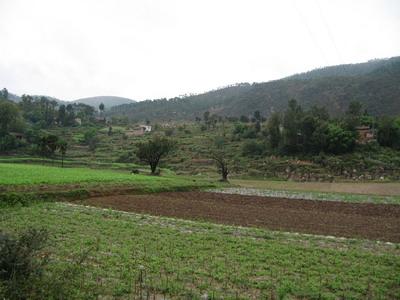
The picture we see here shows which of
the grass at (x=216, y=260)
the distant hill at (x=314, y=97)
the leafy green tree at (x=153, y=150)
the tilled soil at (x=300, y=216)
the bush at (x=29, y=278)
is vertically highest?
the distant hill at (x=314, y=97)

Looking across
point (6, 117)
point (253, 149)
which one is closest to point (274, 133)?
point (253, 149)

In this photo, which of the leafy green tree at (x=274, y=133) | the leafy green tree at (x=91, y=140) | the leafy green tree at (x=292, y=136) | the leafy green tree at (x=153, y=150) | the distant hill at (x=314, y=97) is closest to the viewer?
the leafy green tree at (x=153, y=150)

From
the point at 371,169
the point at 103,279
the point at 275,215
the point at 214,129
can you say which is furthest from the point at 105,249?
the point at 214,129

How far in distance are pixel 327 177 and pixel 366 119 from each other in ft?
119

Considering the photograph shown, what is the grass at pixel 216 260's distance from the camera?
873cm

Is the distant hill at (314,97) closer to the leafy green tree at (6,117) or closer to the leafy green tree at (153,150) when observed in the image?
the leafy green tree at (6,117)

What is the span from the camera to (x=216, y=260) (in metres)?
11.1

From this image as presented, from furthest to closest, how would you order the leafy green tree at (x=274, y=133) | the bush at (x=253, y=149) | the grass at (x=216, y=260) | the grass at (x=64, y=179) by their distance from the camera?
the leafy green tree at (x=274, y=133) → the bush at (x=253, y=149) → the grass at (x=64, y=179) → the grass at (x=216, y=260)

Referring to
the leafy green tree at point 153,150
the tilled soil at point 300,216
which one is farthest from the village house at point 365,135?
the tilled soil at point 300,216

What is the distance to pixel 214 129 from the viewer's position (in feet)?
397

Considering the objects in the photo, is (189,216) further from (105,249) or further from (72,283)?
(72,283)

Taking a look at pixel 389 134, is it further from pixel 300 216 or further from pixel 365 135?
pixel 300 216

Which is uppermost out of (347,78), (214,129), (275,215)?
(347,78)

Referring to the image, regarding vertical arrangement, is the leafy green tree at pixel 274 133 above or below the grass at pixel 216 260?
above
